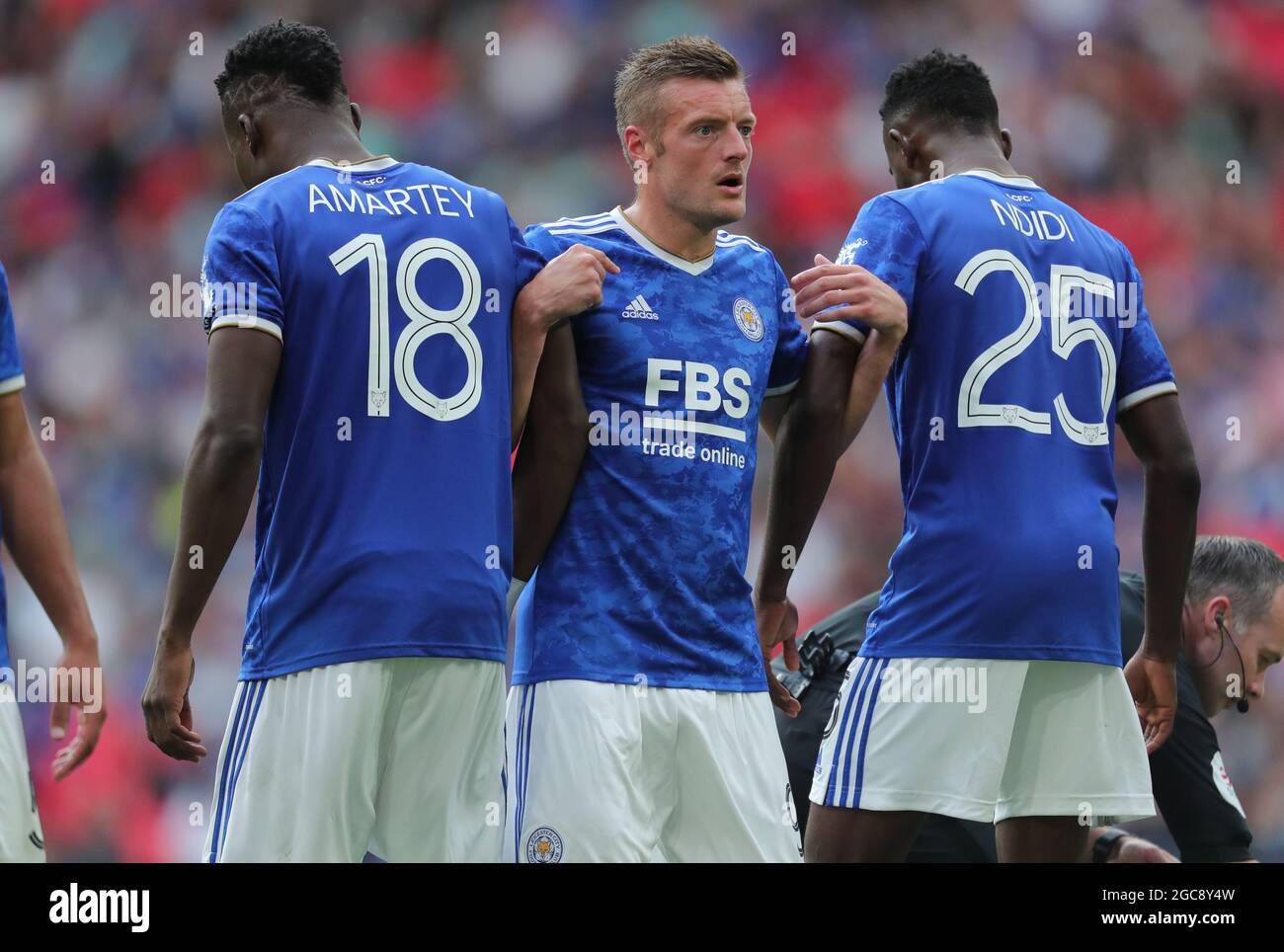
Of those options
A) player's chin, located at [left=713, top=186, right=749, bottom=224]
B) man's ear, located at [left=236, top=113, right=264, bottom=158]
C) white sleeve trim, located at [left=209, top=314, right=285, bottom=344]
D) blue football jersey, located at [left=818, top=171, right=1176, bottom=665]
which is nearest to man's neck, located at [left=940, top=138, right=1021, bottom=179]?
blue football jersey, located at [left=818, top=171, right=1176, bottom=665]

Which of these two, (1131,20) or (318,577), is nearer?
(318,577)

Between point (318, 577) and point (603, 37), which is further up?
point (603, 37)

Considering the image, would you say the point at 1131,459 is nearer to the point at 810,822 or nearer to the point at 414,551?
the point at 810,822

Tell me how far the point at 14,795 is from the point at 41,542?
1.59 ft

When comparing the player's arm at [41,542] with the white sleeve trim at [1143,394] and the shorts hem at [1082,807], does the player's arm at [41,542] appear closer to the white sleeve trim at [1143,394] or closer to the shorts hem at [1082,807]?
the shorts hem at [1082,807]

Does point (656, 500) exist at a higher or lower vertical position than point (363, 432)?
lower

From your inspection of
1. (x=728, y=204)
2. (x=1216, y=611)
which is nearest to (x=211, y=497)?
(x=728, y=204)

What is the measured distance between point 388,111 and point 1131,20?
4.03 m

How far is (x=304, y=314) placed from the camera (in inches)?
118

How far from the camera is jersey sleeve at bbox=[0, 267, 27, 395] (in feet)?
9.41

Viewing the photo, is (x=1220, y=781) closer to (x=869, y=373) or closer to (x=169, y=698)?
(x=869, y=373)

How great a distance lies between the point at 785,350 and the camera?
11.6ft
